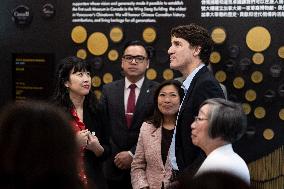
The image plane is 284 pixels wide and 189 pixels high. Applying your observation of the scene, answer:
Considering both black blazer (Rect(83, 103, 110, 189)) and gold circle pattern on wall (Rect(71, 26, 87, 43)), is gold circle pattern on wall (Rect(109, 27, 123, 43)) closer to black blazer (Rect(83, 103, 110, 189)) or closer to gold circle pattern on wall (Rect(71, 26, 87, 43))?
gold circle pattern on wall (Rect(71, 26, 87, 43))

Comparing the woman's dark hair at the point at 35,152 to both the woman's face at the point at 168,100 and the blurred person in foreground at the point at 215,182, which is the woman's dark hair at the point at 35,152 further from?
the woman's face at the point at 168,100

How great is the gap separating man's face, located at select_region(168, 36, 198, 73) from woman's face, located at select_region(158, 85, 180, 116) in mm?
403

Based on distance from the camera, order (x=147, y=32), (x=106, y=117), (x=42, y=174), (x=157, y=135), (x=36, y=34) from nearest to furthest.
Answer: (x=42, y=174) → (x=157, y=135) → (x=106, y=117) → (x=147, y=32) → (x=36, y=34)

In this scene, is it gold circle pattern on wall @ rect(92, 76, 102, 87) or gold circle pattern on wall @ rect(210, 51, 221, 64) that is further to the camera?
gold circle pattern on wall @ rect(92, 76, 102, 87)

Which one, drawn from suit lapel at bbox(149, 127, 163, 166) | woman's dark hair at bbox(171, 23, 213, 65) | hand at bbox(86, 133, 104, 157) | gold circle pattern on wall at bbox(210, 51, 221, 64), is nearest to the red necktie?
suit lapel at bbox(149, 127, 163, 166)

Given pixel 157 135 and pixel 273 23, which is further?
pixel 273 23

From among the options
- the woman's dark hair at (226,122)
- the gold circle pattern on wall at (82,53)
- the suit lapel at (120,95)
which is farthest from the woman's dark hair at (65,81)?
the gold circle pattern on wall at (82,53)

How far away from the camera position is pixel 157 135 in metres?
3.45

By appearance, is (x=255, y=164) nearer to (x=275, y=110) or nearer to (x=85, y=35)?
(x=275, y=110)

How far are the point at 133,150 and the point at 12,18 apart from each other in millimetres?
2164

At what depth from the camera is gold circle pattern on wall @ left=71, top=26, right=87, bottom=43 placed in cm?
484

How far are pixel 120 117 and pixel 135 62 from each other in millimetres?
473

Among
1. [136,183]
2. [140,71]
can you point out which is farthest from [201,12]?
[136,183]

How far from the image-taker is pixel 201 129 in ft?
8.71
